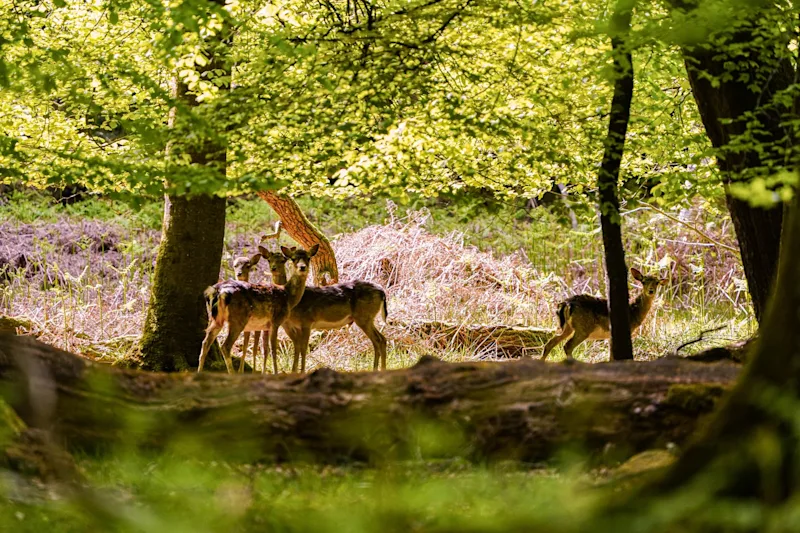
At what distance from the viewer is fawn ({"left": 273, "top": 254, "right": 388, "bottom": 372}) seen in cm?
982

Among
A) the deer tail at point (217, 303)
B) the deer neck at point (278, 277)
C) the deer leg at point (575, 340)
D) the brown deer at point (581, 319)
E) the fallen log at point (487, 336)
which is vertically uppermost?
the deer neck at point (278, 277)

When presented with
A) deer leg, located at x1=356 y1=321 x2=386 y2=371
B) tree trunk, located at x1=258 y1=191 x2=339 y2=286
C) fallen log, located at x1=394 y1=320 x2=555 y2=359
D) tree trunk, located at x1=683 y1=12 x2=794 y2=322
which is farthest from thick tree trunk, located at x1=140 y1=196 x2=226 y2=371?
tree trunk, located at x1=683 y1=12 x2=794 y2=322

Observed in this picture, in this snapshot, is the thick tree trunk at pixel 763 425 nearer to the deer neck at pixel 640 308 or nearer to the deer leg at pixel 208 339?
the deer leg at pixel 208 339

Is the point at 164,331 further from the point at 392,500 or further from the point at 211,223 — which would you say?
the point at 392,500

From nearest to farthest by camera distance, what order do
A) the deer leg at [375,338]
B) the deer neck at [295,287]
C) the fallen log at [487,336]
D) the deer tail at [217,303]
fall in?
the deer tail at [217,303] → the deer neck at [295,287] → the deer leg at [375,338] → the fallen log at [487,336]

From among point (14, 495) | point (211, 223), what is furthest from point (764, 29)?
point (14, 495)

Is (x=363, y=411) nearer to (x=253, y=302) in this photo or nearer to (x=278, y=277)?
(x=253, y=302)

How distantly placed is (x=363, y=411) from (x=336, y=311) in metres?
5.28

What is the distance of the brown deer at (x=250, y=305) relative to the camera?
29.9ft

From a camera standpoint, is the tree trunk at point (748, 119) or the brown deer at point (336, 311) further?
the brown deer at point (336, 311)

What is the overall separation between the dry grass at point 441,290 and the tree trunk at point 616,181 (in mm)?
3539

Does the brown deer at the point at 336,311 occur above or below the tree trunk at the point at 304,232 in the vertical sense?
below

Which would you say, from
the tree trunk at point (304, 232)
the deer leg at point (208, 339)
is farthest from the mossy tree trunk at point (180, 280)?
the tree trunk at point (304, 232)

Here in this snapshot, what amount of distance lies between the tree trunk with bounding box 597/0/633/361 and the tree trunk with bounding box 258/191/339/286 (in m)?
4.53
